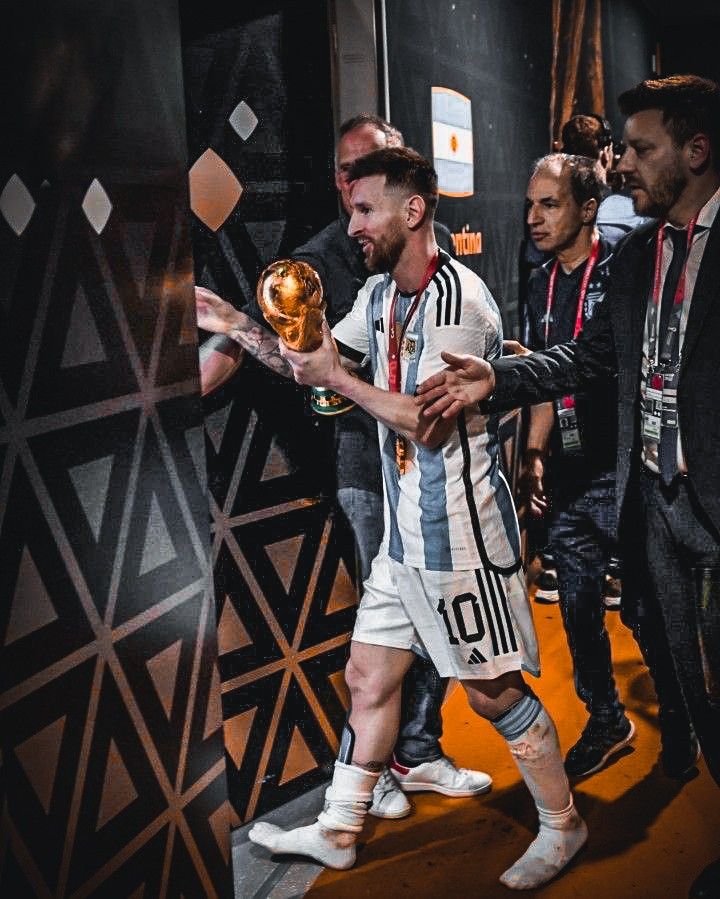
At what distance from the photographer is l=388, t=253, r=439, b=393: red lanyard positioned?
2.46 metres

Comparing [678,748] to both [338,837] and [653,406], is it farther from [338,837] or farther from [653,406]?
[653,406]

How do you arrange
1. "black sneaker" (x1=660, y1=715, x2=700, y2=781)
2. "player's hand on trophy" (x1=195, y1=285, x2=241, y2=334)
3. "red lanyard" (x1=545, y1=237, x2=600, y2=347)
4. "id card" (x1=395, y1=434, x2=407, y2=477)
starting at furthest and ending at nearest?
"red lanyard" (x1=545, y1=237, x2=600, y2=347) → "black sneaker" (x1=660, y1=715, x2=700, y2=781) → "player's hand on trophy" (x1=195, y1=285, x2=241, y2=334) → "id card" (x1=395, y1=434, x2=407, y2=477)

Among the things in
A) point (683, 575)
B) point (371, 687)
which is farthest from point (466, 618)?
point (683, 575)

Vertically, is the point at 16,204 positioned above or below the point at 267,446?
above

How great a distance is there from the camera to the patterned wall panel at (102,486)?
157 cm

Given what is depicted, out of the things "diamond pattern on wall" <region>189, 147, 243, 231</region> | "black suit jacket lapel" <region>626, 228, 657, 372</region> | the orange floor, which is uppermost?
"diamond pattern on wall" <region>189, 147, 243, 231</region>

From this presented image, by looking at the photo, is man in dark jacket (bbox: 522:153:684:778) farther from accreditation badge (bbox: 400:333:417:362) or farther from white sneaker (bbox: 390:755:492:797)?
accreditation badge (bbox: 400:333:417:362)

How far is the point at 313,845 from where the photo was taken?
107 inches

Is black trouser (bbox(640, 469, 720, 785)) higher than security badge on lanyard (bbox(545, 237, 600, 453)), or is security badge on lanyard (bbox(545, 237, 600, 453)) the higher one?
security badge on lanyard (bbox(545, 237, 600, 453))

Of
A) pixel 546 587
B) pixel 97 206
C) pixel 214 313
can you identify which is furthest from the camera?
pixel 546 587

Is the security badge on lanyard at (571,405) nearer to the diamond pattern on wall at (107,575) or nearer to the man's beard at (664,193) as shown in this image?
the man's beard at (664,193)

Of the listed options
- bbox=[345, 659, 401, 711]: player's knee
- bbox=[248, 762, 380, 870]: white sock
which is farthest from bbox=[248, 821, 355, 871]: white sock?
bbox=[345, 659, 401, 711]: player's knee

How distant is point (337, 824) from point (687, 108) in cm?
190

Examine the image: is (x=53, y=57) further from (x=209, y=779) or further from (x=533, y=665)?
(x=533, y=665)
